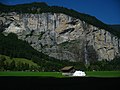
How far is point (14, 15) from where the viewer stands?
4117 inches

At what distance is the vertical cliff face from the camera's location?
305ft

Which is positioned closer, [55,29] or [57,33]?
[57,33]

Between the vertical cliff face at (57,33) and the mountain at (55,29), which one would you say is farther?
the mountain at (55,29)

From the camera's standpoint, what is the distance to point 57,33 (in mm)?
99438

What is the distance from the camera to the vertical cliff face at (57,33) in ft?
305

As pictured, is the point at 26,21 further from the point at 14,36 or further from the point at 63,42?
the point at 63,42

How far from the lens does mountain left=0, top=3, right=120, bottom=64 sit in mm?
93750

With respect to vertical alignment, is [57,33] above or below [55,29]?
below

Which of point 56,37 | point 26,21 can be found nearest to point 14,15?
point 26,21

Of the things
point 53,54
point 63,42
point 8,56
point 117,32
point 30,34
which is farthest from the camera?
point 117,32

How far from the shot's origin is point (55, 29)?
101 meters

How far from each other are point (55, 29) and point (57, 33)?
2152mm

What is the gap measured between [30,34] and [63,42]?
13926mm

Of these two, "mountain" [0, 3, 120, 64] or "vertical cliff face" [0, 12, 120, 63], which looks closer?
"vertical cliff face" [0, 12, 120, 63]
